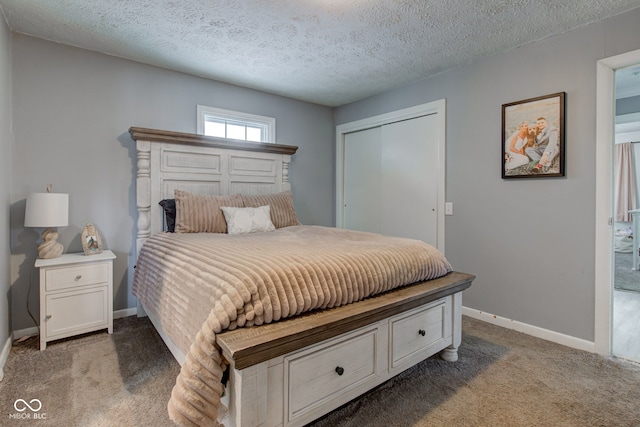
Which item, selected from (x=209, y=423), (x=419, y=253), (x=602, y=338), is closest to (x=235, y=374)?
(x=209, y=423)

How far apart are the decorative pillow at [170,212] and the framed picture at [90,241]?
1.70 ft

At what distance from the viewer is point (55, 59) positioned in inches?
99.0

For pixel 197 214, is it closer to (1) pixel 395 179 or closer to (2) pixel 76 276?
(2) pixel 76 276

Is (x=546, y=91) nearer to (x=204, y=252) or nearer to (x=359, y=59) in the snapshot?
(x=359, y=59)

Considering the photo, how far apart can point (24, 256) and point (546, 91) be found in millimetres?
4189

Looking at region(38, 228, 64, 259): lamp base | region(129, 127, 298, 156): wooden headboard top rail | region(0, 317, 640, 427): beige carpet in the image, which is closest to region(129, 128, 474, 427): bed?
A: region(0, 317, 640, 427): beige carpet

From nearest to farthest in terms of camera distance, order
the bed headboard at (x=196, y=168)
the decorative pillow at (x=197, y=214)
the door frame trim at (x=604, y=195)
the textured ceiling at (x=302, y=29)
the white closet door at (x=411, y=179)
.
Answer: the textured ceiling at (x=302, y=29)
the door frame trim at (x=604, y=195)
the decorative pillow at (x=197, y=214)
the bed headboard at (x=196, y=168)
the white closet door at (x=411, y=179)

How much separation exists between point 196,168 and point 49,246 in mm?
1282

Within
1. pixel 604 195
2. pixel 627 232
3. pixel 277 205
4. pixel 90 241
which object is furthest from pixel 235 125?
pixel 627 232

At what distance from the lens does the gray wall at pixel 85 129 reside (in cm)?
240

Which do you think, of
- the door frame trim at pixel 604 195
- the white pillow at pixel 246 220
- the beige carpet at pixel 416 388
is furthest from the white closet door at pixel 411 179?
the white pillow at pixel 246 220

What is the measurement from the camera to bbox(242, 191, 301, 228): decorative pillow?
3098 millimetres

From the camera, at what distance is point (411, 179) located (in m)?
3.43

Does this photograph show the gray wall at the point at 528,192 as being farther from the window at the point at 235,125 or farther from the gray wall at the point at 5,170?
the gray wall at the point at 5,170
